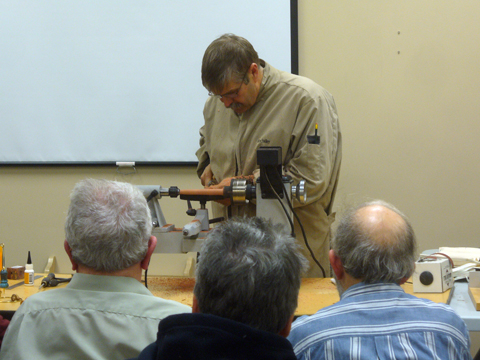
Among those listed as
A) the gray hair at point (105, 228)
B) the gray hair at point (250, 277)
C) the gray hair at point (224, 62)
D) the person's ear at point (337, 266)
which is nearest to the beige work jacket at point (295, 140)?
the gray hair at point (224, 62)

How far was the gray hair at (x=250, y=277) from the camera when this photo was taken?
2.63 ft

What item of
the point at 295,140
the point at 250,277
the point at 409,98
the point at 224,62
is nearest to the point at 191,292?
the point at 295,140

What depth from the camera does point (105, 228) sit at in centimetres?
114

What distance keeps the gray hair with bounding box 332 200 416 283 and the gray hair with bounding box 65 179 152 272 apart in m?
0.48

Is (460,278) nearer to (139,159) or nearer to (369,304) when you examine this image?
(369,304)

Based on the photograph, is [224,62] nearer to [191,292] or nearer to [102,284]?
[191,292]

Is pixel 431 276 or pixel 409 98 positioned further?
pixel 409 98

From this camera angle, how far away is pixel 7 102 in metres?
3.50

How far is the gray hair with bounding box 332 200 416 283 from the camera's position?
1.13 metres

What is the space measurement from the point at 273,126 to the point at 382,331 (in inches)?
50.1

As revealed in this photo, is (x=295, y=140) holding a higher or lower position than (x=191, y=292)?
higher

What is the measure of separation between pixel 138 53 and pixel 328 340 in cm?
273

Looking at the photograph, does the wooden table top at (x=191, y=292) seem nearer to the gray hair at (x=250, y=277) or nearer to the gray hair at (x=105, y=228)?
the gray hair at (x=105, y=228)

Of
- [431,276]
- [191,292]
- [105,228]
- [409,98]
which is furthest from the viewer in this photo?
[409,98]
